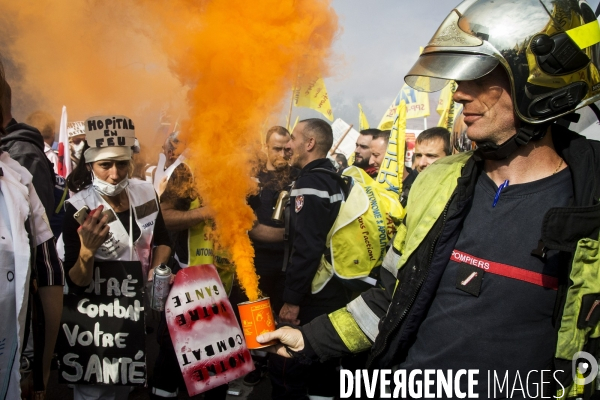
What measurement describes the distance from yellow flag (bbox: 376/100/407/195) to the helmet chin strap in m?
3.41

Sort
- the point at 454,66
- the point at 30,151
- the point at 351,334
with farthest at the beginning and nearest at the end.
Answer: the point at 30,151, the point at 351,334, the point at 454,66

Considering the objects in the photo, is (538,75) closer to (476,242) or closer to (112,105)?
(476,242)

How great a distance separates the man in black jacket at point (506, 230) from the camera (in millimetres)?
1765

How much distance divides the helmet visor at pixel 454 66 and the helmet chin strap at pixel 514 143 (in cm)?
32

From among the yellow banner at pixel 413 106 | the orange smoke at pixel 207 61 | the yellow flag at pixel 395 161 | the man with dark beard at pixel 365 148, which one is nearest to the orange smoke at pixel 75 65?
the orange smoke at pixel 207 61

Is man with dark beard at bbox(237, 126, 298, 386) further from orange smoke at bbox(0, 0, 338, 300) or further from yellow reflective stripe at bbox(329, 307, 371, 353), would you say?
yellow reflective stripe at bbox(329, 307, 371, 353)

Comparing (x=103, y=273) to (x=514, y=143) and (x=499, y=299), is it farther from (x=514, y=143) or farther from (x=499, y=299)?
(x=514, y=143)

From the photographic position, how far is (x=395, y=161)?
5547 mm

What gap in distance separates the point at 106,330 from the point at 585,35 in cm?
360

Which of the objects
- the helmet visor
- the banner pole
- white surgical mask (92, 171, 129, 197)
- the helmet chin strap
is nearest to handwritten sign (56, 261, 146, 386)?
white surgical mask (92, 171, 129, 197)

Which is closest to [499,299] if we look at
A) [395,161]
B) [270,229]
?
[270,229]

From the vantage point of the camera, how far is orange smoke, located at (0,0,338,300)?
3.01m

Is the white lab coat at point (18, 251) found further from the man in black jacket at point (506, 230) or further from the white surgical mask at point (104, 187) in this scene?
the man in black jacket at point (506, 230)

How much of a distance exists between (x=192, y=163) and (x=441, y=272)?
2490 mm
